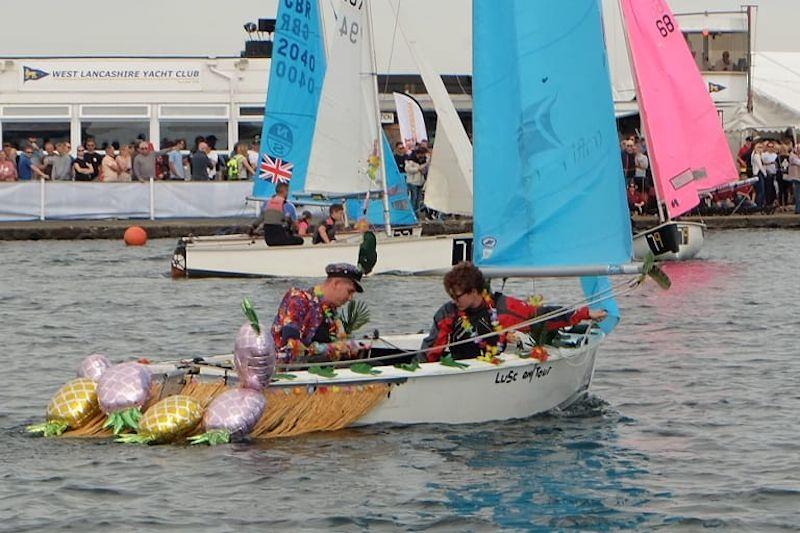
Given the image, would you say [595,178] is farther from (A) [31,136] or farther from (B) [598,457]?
(A) [31,136]

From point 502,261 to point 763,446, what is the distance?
9.64 feet

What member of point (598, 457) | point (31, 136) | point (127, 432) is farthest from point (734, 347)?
point (31, 136)

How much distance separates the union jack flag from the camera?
31828 millimetres

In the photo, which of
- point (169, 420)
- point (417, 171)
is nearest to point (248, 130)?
point (417, 171)

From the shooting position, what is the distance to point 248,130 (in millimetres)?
45812

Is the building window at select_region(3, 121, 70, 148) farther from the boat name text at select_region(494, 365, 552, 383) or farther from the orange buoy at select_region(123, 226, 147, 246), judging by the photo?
the boat name text at select_region(494, 365, 552, 383)

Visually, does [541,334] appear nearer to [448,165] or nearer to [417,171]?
[448,165]

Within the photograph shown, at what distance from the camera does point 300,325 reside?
14570mm

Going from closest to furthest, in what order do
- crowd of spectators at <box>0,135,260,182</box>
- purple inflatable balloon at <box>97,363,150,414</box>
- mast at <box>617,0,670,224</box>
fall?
purple inflatable balloon at <box>97,363,150,414</box>, mast at <box>617,0,670,224</box>, crowd of spectators at <box>0,135,260,182</box>

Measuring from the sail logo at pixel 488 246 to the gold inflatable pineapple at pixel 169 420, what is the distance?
3367 mm

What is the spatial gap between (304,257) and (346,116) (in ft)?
9.27

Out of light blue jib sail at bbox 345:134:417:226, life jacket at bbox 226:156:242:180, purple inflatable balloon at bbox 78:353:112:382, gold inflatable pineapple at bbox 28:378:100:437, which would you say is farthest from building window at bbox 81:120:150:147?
gold inflatable pineapple at bbox 28:378:100:437

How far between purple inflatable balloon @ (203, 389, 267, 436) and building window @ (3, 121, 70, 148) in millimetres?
33145

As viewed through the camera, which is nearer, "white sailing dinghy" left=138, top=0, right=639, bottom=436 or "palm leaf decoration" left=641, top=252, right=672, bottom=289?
"palm leaf decoration" left=641, top=252, right=672, bottom=289
